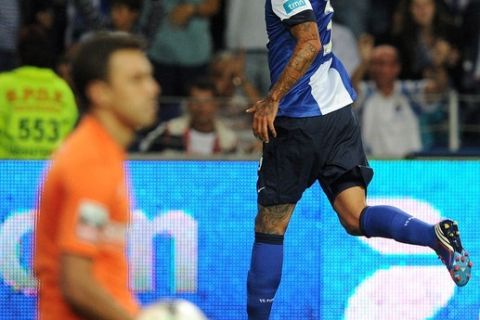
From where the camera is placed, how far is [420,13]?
37.6 ft

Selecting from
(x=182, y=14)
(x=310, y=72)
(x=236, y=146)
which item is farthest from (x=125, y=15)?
(x=310, y=72)

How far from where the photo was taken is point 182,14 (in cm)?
1114

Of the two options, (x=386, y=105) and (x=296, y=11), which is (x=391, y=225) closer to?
(x=296, y=11)

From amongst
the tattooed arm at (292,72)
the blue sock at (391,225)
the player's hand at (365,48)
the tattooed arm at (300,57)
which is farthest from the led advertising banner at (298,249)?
the player's hand at (365,48)

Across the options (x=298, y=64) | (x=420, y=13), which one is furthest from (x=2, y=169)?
(x=420, y=13)

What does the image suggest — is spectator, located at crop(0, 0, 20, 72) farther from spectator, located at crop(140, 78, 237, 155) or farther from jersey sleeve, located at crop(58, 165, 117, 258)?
jersey sleeve, located at crop(58, 165, 117, 258)

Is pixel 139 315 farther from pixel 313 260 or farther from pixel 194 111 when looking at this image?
pixel 194 111

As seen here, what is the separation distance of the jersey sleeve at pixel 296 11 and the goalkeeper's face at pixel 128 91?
2.47 m

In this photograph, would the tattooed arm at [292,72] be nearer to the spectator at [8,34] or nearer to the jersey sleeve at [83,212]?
the jersey sleeve at [83,212]

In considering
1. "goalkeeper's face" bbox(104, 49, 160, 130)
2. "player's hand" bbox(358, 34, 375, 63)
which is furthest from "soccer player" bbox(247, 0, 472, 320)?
"player's hand" bbox(358, 34, 375, 63)

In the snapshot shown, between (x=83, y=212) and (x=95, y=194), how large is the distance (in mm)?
65

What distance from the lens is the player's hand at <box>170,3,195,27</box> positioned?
36.6 feet

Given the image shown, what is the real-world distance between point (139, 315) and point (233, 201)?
3.81m

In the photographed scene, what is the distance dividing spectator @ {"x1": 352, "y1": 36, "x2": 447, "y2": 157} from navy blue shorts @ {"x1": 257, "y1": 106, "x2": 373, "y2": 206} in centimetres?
389
